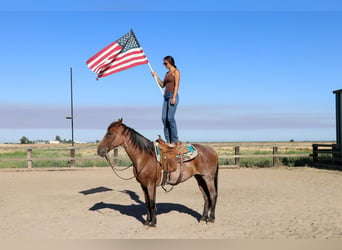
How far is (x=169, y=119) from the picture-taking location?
702cm

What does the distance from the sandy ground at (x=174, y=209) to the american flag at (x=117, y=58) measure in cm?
283

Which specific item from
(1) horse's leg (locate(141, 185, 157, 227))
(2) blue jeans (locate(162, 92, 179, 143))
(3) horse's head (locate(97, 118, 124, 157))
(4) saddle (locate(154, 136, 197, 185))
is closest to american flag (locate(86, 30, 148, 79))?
(2) blue jeans (locate(162, 92, 179, 143))

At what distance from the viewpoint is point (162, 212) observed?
329 inches

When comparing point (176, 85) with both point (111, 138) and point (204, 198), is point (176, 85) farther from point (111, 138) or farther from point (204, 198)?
point (204, 198)

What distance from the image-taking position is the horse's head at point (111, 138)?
666 centimetres

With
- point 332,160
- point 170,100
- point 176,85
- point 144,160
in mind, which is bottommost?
point 332,160

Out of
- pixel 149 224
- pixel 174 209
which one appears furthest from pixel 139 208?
pixel 149 224

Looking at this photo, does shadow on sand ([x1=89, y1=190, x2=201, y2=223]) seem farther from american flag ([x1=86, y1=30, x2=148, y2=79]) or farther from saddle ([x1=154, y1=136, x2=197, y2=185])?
american flag ([x1=86, y1=30, x2=148, y2=79])

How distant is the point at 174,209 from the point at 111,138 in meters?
2.79

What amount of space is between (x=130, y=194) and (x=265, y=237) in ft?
18.2

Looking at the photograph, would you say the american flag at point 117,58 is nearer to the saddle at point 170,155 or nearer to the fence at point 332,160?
the saddle at point 170,155

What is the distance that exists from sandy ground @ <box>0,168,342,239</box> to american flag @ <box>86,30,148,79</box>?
9.29 ft

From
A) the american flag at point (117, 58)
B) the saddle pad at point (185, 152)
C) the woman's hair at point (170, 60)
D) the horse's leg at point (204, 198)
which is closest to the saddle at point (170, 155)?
the saddle pad at point (185, 152)

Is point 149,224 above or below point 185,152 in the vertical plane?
below
